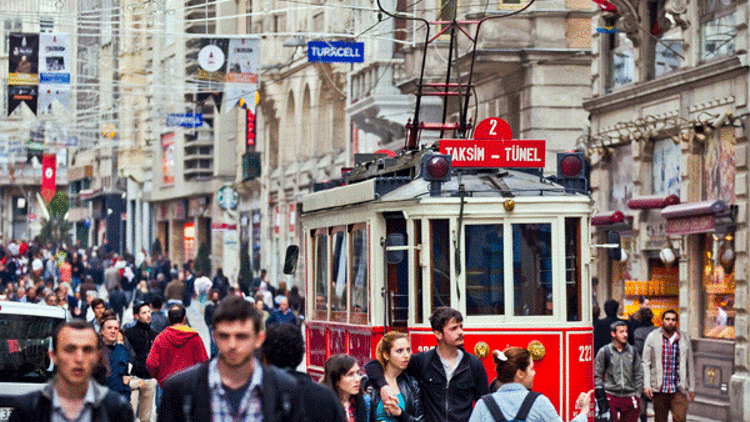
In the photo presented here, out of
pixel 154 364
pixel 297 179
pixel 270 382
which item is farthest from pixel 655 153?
pixel 297 179

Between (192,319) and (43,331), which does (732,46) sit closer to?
(43,331)

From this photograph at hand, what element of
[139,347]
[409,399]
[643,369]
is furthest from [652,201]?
[409,399]

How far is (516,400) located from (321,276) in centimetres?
827

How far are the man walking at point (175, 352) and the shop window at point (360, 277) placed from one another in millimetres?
1498

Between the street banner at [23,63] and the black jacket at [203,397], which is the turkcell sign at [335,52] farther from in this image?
the black jacket at [203,397]

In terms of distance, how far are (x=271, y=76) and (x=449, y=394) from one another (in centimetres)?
3917

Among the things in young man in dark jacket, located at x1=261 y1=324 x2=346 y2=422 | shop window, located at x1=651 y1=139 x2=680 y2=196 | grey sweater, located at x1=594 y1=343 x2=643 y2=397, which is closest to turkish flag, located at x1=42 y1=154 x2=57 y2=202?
shop window, located at x1=651 y1=139 x2=680 y2=196

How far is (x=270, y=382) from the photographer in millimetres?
5277

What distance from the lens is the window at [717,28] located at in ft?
65.0

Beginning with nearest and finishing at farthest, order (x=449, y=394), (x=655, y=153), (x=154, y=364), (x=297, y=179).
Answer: (x=449, y=394) → (x=154, y=364) → (x=655, y=153) → (x=297, y=179)

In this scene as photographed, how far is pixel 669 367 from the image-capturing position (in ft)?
49.6

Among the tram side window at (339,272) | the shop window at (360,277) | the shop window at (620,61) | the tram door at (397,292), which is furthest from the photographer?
the shop window at (620,61)

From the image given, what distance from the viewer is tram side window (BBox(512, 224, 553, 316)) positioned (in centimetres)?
1279

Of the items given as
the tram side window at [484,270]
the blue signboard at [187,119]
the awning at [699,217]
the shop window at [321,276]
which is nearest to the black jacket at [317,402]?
the tram side window at [484,270]
